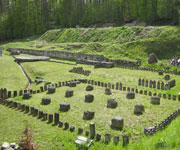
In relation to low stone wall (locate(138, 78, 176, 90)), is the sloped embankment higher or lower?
higher

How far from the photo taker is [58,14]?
3243 inches

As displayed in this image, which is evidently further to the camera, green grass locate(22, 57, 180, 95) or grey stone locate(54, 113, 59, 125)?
green grass locate(22, 57, 180, 95)

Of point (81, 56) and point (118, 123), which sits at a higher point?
point (81, 56)

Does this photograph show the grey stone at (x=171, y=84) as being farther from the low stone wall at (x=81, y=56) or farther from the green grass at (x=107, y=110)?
the low stone wall at (x=81, y=56)

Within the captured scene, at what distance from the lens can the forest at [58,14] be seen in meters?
66.7

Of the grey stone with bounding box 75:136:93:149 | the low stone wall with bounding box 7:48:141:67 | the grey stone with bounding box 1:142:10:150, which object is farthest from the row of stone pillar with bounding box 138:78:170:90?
the grey stone with bounding box 1:142:10:150

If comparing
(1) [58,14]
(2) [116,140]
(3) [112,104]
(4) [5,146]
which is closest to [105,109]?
(3) [112,104]

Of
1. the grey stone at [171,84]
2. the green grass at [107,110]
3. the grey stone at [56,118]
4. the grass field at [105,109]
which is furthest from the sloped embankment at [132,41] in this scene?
the grey stone at [56,118]

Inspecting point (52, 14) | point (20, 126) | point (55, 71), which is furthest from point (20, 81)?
point (52, 14)

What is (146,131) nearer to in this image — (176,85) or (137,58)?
(176,85)

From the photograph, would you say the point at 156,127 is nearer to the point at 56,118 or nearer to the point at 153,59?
the point at 56,118

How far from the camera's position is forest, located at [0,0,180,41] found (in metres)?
66.7

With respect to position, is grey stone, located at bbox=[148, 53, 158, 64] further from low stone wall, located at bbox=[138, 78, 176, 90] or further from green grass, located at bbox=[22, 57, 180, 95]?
low stone wall, located at bbox=[138, 78, 176, 90]

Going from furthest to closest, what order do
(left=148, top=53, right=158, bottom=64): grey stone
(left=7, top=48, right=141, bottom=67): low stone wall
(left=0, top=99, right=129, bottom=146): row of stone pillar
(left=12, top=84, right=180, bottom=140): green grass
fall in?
(left=7, top=48, right=141, bottom=67): low stone wall
(left=148, top=53, right=158, bottom=64): grey stone
(left=12, top=84, right=180, bottom=140): green grass
(left=0, top=99, right=129, bottom=146): row of stone pillar
